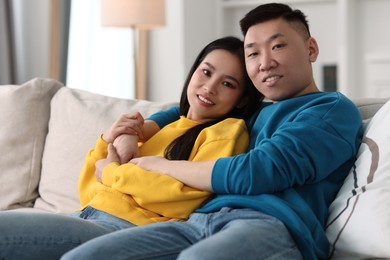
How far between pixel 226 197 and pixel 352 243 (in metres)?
0.29

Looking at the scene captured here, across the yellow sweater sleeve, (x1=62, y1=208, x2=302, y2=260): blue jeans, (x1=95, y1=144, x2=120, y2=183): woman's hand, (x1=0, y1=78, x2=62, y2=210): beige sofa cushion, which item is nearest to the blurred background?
(x1=0, y1=78, x2=62, y2=210): beige sofa cushion

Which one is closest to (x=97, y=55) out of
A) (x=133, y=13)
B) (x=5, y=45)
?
(x=5, y=45)

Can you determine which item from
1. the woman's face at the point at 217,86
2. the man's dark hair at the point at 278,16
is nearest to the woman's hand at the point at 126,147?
the woman's face at the point at 217,86

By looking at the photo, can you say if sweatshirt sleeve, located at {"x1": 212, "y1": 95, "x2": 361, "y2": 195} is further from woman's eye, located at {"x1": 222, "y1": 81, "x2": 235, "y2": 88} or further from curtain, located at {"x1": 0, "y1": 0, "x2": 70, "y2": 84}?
curtain, located at {"x1": 0, "y1": 0, "x2": 70, "y2": 84}

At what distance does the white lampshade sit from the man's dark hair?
7.31 ft

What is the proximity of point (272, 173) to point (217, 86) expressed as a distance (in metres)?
0.38

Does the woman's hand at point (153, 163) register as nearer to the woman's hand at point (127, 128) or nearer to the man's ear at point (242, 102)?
the woman's hand at point (127, 128)

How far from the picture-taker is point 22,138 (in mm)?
2408

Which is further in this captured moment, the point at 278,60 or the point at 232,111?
the point at 232,111

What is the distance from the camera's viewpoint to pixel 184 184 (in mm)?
1708

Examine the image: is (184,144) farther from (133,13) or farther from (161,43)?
(161,43)

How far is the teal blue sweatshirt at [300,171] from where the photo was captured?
5.17ft

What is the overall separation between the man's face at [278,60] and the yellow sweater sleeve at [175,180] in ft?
0.41

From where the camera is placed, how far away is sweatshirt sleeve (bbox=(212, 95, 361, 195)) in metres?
1.59
